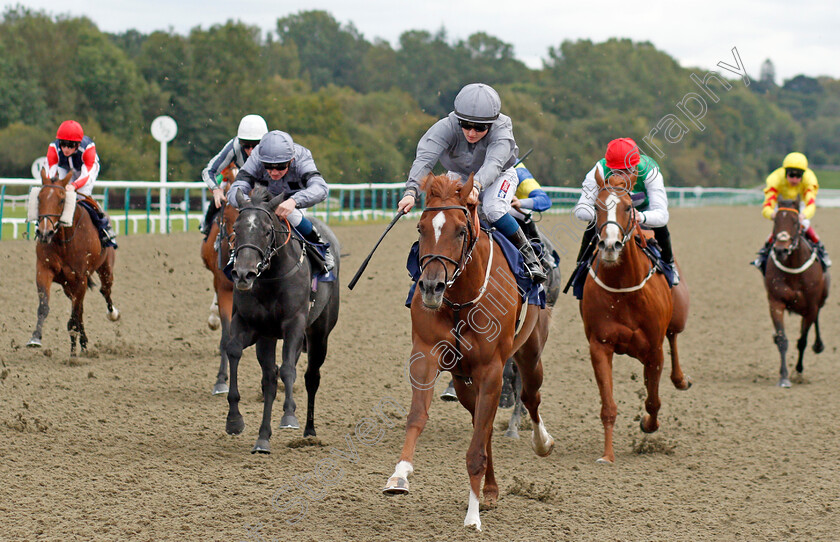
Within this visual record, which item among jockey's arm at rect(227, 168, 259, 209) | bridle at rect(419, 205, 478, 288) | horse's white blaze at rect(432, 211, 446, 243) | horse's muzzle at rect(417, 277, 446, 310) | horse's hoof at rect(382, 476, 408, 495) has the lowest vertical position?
horse's hoof at rect(382, 476, 408, 495)

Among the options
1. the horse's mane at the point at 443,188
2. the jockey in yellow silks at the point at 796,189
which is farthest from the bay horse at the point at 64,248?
the jockey in yellow silks at the point at 796,189

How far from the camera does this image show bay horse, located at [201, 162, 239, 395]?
7090 millimetres

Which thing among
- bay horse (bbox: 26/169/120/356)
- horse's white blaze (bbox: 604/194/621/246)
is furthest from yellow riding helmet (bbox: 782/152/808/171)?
bay horse (bbox: 26/169/120/356)

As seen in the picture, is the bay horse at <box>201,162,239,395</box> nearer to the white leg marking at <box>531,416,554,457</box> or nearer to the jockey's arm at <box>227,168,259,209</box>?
the jockey's arm at <box>227,168,259,209</box>

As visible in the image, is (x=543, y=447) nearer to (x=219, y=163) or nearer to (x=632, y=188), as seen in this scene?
(x=632, y=188)

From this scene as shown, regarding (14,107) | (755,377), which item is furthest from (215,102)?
(755,377)

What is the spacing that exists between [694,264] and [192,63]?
2531 centimetres

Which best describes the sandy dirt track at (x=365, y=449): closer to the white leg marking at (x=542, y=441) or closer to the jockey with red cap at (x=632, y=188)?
the white leg marking at (x=542, y=441)

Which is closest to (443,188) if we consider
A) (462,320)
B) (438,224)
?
(438,224)

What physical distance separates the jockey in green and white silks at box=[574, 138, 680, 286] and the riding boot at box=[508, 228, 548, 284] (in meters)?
0.72

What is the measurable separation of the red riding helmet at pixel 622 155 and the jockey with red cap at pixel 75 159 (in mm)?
5186

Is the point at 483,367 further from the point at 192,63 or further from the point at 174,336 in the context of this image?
the point at 192,63

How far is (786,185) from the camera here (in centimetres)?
989

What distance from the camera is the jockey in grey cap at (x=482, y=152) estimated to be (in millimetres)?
5125
